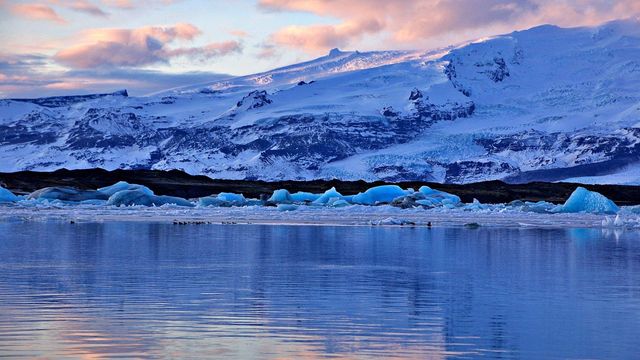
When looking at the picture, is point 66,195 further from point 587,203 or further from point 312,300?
point 312,300

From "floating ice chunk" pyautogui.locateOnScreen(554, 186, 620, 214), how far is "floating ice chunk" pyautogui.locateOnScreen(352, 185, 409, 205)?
14.9 metres

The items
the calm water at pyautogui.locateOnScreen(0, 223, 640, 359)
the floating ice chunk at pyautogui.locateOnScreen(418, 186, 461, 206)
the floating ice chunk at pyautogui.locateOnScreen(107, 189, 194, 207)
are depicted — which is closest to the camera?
the calm water at pyautogui.locateOnScreen(0, 223, 640, 359)

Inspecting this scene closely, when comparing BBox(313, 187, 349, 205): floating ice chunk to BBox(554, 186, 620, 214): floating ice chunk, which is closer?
BBox(554, 186, 620, 214): floating ice chunk

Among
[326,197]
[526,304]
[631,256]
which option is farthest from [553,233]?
[326,197]

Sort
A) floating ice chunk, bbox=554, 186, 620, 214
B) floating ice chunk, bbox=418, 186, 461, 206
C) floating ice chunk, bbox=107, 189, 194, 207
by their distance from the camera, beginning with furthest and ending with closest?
floating ice chunk, bbox=418, 186, 461, 206 < floating ice chunk, bbox=107, 189, 194, 207 < floating ice chunk, bbox=554, 186, 620, 214

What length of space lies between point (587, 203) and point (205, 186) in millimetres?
41856

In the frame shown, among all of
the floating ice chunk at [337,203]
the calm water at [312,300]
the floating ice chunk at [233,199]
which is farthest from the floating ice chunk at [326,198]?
the calm water at [312,300]

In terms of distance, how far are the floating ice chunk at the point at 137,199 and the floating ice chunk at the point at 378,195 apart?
13.2 meters

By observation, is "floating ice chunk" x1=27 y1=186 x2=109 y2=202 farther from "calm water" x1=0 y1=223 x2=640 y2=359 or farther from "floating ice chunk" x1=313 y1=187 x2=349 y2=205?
"calm water" x1=0 y1=223 x2=640 y2=359

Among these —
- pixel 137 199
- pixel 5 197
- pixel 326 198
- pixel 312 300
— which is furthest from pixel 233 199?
pixel 312 300

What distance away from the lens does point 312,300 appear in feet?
47.2

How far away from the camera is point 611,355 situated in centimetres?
1046

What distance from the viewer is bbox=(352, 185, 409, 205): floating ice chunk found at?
69125 millimetres

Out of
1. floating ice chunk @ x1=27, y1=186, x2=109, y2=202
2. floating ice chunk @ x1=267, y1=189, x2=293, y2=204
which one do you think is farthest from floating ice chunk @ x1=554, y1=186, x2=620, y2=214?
floating ice chunk @ x1=27, y1=186, x2=109, y2=202
